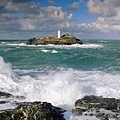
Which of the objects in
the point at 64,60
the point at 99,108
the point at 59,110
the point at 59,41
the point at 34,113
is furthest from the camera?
the point at 59,41

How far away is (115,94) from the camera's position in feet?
35.4

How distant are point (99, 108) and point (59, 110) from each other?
1.28 metres

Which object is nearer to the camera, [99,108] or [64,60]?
[99,108]

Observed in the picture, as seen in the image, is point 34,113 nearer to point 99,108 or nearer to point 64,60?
point 99,108

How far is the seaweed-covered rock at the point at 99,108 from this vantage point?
7.26 metres

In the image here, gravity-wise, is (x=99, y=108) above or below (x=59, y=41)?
below

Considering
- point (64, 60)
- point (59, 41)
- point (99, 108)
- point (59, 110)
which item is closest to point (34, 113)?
point (59, 110)

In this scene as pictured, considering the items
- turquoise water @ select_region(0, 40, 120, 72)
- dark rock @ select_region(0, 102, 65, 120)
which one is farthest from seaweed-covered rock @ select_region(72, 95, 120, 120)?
turquoise water @ select_region(0, 40, 120, 72)

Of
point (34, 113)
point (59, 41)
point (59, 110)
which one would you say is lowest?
point (59, 110)

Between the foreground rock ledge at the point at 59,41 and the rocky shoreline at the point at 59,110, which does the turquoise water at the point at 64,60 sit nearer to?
the rocky shoreline at the point at 59,110

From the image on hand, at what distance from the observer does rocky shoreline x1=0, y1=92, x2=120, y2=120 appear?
6.59 meters

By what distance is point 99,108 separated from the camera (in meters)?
7.79

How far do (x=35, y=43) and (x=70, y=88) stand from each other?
78.1m

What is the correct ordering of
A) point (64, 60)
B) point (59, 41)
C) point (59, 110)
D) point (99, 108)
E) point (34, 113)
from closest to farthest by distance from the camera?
point (34, 113) → point (59, 110) → point (99, 108) → point (64, 60) → point (59, 41)
